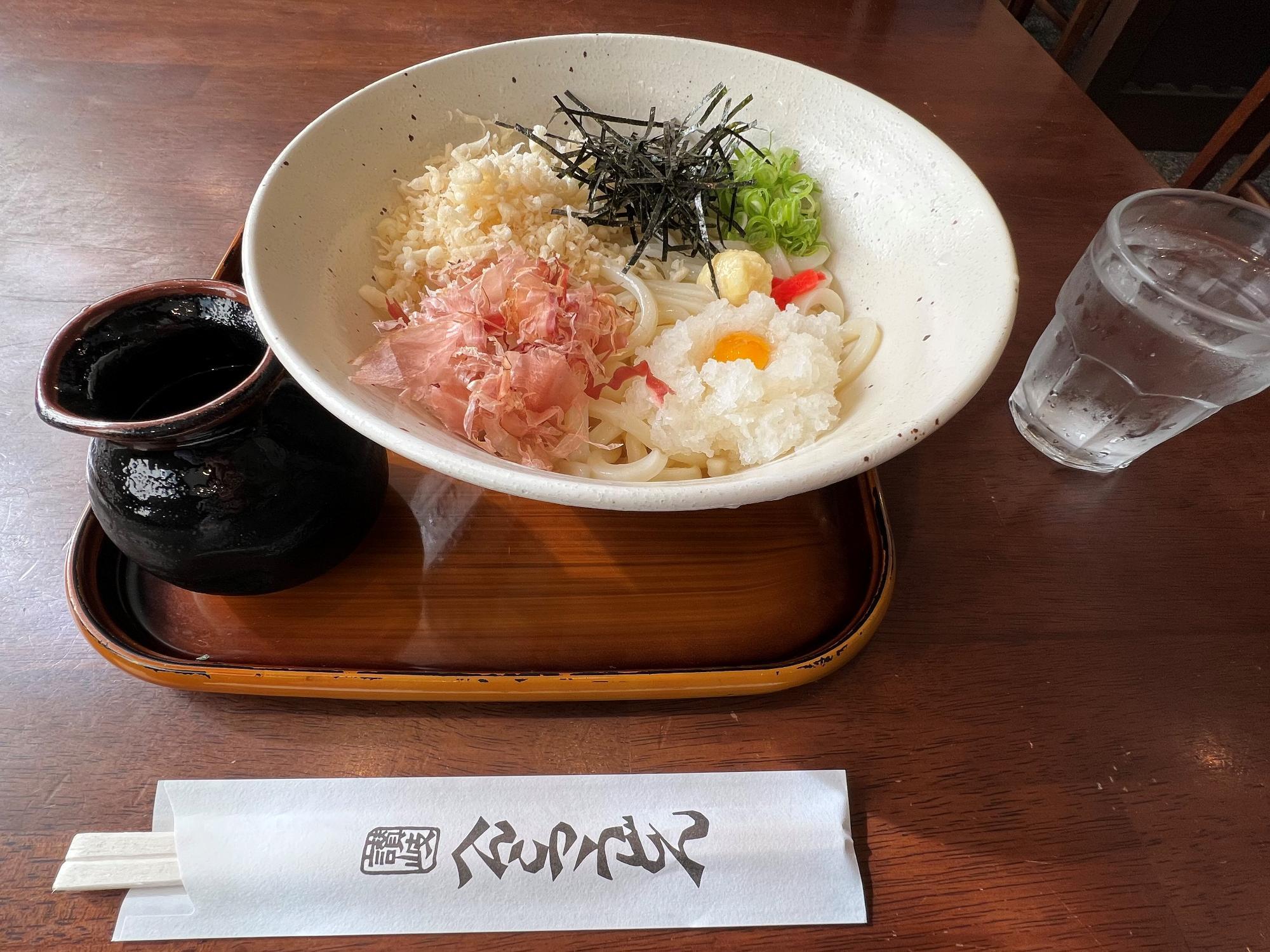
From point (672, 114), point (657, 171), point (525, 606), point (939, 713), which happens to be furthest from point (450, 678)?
point (672, 114)

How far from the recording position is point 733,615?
1.12 meters

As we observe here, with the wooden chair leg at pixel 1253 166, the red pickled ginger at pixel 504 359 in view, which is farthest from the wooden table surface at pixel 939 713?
the wooden chair leg at pixel 1253 166

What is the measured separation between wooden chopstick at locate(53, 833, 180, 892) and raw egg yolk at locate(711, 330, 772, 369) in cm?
109

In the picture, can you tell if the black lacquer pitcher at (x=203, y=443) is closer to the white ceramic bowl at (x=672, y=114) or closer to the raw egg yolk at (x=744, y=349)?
the white ceramic bowl at (x=672, y=114)

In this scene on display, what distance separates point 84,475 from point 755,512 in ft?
3.80

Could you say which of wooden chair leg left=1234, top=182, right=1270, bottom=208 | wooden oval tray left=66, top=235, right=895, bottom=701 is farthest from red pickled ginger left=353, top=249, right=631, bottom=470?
wooden chair leg left=1234, top=182, right=1270, bottom=208

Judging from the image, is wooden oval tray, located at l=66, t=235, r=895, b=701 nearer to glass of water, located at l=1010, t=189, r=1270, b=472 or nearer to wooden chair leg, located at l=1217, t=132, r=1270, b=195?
glass of water, located at l=1010, t=189, r=1270, b=472

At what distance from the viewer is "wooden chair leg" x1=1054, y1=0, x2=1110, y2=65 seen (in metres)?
3.23

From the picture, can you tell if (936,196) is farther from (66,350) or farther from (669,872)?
(66,350)

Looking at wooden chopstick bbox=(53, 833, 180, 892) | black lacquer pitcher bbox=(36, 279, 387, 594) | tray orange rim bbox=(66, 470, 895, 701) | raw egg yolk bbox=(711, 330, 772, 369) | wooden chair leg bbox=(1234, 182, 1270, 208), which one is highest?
black lacquer pitcher bbox=(36, 279, 387, 594)

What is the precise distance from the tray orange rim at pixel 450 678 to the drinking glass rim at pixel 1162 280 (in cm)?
71

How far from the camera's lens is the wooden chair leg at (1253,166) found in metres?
2.53

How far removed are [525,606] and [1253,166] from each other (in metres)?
3.19

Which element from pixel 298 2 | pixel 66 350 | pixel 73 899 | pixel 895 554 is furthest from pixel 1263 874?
pixel 298 2
